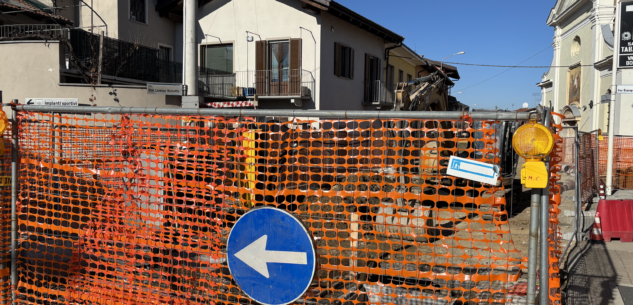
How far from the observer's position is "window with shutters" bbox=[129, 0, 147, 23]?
22.2 meters

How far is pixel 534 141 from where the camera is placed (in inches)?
108

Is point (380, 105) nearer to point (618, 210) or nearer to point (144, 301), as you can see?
point (618, 210)

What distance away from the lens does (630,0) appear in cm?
1201

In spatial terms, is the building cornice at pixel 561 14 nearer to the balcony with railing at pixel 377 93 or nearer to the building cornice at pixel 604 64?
the building cornice at pixel 604 64

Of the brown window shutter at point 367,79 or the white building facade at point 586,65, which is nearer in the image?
the white building facade at point 586,65

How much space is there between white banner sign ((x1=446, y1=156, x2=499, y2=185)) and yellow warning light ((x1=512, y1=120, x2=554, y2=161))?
0.70ft

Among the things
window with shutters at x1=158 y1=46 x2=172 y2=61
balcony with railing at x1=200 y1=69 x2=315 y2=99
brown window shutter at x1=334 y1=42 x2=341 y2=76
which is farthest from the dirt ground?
window with shutters at x1=158 y1=46 x2=172 y2=61

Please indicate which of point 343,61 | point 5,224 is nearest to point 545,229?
point 5,224

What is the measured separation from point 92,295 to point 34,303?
636 millimetres

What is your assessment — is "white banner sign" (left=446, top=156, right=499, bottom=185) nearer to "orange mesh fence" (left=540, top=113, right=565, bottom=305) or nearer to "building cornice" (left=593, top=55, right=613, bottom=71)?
"orange mesh fence" (left=540, top=113, right=565, bottom=305)

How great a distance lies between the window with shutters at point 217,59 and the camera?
21.8 metres

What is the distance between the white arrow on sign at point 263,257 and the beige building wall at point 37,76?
15.4 meters

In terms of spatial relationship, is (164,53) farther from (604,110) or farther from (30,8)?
(604,110)

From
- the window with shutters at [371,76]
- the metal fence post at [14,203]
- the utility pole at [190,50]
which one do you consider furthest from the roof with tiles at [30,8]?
the metal fence post at [14,203]
